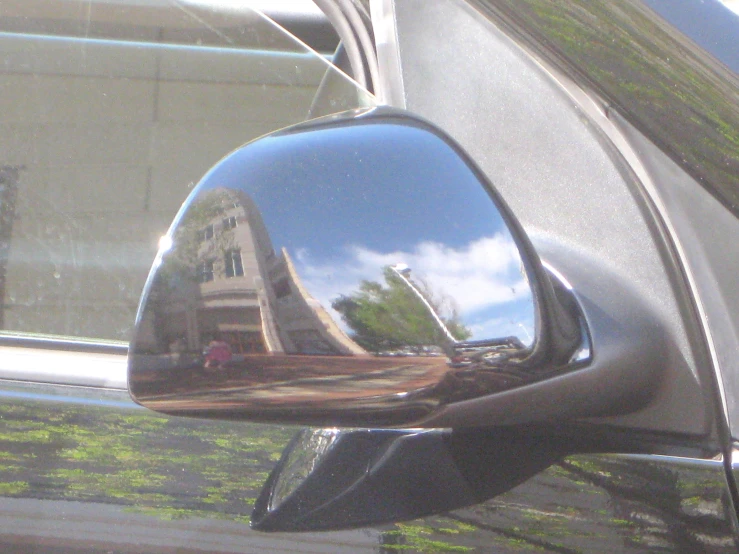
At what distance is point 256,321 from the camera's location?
28.8 inches

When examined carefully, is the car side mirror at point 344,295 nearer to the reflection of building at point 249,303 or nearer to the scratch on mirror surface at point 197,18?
the reflection of building at point 249,303

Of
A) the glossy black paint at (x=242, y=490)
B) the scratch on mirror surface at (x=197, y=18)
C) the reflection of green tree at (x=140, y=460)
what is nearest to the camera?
the glossy black paint at (x=242, y=490)

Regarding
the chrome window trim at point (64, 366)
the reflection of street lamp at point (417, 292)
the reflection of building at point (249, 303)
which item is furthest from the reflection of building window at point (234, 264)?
the chrome window trim at point (64, 366)

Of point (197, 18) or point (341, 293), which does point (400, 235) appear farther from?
point (197, 18)

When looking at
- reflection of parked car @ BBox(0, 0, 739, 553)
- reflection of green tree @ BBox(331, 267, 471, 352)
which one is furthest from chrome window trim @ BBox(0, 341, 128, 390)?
reflection of green tree @ BBox(331, 267, 471, 352)

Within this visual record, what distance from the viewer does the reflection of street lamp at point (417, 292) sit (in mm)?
736

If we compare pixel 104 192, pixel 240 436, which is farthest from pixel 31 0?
pixel 240 436

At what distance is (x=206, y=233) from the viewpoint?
0.76 m

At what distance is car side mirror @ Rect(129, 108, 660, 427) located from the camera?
73 centimetres

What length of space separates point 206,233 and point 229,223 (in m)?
0.02

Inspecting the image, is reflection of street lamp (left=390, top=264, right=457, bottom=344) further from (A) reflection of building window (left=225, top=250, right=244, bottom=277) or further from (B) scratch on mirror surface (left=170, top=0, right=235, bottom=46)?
(B) scratch on mirror surface (left=170, top=0, right=235, bottom=46)

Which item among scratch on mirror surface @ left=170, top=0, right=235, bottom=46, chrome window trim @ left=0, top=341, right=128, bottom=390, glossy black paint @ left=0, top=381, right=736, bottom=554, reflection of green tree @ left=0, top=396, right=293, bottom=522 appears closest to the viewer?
glossy black paint @ left=0, top=381, right=736, bottom=554

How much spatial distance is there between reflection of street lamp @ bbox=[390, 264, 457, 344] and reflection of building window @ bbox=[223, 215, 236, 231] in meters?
0.14

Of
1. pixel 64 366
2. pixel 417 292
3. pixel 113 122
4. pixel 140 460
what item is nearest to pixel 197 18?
pixel 113 122
